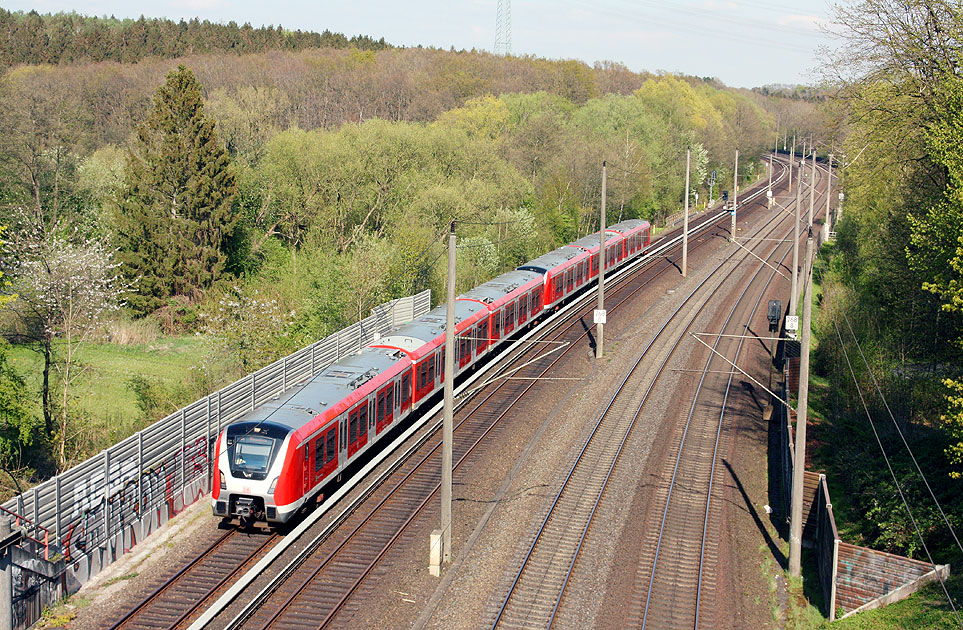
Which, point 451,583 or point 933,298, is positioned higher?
point 933,298

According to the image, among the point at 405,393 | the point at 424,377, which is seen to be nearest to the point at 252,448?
the point at 405,393

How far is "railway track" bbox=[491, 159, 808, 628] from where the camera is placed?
1752 centimetres

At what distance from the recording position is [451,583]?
18.2 meters

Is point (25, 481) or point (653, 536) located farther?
point (25, 481)

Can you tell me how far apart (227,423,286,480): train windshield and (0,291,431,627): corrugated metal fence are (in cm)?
245

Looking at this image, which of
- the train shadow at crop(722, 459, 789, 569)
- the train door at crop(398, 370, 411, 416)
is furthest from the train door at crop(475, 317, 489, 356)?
the train shadow at crop(722, 459, 789, 569)

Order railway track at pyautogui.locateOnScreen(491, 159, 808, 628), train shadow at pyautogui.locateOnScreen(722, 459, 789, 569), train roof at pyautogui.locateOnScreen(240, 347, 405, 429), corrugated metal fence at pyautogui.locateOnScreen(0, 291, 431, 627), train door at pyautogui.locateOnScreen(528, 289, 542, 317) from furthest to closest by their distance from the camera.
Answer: train door at pyautogui.locateOnScreen(528, 289, 542, 317) < train shadow at pyautogui.locateOnScreen(722, 459, 789, 569) < train roof at pyautogui.locateOnScreen(240, 347, 405, 429) < railway track at pyautogui.locateOnScreen(491, 159, 808, 628) < corrugated metal fence at pyautogui.locateOnScreen(0, 291, 431, 627)

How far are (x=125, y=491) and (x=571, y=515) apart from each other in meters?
11.0

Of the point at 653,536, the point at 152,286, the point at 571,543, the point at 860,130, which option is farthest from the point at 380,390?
the point at 152,286

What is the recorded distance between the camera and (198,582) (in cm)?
1739

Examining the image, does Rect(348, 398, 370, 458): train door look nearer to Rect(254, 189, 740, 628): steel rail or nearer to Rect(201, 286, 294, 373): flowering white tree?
Rect(254, 189, 740, 628): steel rail

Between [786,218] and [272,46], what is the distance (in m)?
78.1

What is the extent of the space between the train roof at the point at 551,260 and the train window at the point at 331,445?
67.4 feet

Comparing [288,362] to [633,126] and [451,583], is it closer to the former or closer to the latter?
[451,583]
